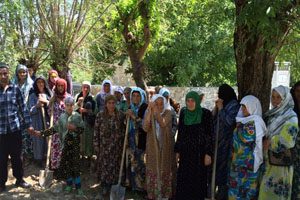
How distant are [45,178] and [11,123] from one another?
3.37ft

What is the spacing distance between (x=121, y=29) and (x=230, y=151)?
4723 mm

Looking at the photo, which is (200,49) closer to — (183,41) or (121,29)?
(183,41)

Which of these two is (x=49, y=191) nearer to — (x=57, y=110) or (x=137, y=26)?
(x=57, y=110)

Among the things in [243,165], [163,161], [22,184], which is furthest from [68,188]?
[243,165]

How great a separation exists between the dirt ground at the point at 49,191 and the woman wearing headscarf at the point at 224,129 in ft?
3.86

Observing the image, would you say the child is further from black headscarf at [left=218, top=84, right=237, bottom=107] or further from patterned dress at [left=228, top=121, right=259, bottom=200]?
patterned dress at [left=228, top=121, right=259, bottom=200]

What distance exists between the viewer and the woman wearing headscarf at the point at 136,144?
5.09m

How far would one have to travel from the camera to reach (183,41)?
18.4 meters

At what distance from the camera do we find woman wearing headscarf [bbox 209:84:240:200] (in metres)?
4.66

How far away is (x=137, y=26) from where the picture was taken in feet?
28.4

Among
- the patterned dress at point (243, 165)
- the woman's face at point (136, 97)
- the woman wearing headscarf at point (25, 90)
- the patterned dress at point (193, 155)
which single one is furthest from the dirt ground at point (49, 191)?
the patterned dress at point (243, 165)

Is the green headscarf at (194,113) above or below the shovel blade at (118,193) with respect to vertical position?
above

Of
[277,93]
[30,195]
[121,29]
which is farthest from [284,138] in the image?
[121,29]

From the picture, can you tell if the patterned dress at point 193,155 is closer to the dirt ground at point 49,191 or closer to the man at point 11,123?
the dirt ground at point 49,191
